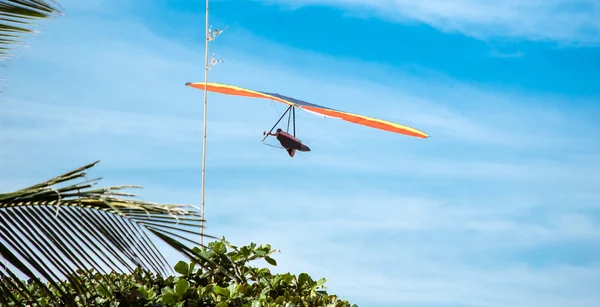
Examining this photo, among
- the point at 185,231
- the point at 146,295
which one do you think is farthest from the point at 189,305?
the point at 185,231

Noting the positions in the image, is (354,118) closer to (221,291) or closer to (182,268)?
(182,268)

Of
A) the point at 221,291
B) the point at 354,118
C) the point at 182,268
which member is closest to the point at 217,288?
the point at 221,291

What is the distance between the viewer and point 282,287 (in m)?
4.45

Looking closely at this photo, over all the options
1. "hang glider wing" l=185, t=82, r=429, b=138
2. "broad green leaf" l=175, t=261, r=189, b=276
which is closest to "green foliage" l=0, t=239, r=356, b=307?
"broad green leaf" l=175, t=261, r=189, b=276

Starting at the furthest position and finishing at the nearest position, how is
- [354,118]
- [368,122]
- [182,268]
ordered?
[368,122], [354,118], [182,268]

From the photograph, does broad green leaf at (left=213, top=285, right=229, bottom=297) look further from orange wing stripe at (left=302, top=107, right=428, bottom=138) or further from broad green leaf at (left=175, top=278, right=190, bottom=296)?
orange wing stripe at (left=302, top=107, right=428, bottom=138)

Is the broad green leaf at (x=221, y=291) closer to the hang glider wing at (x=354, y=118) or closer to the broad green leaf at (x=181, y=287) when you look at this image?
the broad green leaf at (x=181, y=287)

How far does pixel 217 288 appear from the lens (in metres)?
4.02

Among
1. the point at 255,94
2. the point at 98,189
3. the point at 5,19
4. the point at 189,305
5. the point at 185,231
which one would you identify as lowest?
the point at 189,305

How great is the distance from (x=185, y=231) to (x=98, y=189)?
0.41 metres

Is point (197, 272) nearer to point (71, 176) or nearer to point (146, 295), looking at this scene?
point (146, 295)

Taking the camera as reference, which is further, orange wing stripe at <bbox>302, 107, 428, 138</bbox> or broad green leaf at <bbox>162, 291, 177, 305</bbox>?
orange wing stripe at <bbox>302, 107, 428, 138</bbox>

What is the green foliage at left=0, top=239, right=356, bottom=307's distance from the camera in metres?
4.02

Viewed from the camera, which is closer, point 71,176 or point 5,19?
point 71,176
